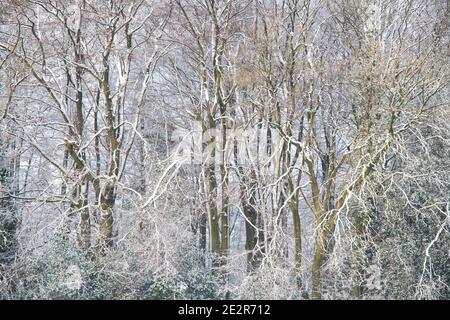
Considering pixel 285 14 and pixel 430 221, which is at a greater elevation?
pixel 285 14

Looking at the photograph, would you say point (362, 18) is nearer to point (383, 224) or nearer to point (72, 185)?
point (383, 224)

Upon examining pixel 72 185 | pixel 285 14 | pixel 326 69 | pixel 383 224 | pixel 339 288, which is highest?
pixel 285 14

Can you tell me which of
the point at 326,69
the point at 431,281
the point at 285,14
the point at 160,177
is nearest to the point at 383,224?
the point at 431,281

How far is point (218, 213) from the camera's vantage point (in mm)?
15859

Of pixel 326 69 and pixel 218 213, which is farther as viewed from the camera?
pixel 218 213

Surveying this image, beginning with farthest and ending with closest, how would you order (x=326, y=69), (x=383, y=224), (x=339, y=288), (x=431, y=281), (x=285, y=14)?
(x=285, y=14) < (x=326, y=69) < (x=383, y=224) < (x=339, y=288) < (x=431, y=281)

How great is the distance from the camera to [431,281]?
1117cm

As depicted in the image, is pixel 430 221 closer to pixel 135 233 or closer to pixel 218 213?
pixel 218 213

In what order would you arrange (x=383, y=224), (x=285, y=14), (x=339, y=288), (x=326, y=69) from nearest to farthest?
1. (x=339, y=288)
2. (x=383, y=224)
3. (x=326, y=69)
4. (x=285, y=14)

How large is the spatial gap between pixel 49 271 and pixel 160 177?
3753 millimetres

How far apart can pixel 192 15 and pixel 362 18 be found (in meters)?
5.75

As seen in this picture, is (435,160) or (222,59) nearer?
(435,160)

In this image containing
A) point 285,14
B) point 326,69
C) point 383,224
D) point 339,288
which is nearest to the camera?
point 339,288


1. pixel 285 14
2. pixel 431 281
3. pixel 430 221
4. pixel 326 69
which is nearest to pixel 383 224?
pixel 430 221
